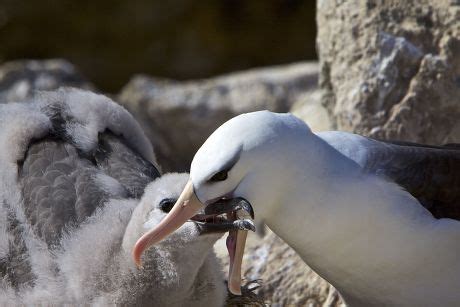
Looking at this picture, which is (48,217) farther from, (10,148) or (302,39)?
(302,39)

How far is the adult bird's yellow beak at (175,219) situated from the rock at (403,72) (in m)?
1.86

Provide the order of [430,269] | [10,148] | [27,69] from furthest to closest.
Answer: [27,69] < [10,148] < [430,269]

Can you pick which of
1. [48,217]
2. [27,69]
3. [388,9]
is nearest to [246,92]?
[27,69]

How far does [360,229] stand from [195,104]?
159 inches

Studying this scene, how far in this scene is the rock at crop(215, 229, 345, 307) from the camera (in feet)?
16.4

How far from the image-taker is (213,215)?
364 centimetres

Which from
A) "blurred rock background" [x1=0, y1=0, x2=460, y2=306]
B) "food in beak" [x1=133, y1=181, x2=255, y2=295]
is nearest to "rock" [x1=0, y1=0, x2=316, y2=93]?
"blurred rock background" [x1=0, y1=0, x2=460, y2=306]

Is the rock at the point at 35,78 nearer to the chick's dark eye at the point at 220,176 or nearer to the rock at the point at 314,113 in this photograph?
the rock at the point at 314,113

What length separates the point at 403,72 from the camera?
17.1 ft

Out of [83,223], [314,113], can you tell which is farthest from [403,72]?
[83,223]

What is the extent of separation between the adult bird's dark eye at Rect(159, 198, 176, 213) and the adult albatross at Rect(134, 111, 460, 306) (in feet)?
0.64

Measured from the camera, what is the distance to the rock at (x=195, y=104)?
7562 millimetres

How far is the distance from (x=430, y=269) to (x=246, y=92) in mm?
4067

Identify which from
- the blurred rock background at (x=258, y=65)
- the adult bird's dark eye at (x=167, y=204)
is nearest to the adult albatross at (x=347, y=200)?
the adult bird's dark eye at (x=167, y=204)
